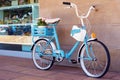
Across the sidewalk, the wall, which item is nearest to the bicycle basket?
the wall

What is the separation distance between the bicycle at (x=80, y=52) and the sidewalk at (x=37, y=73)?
15 cm

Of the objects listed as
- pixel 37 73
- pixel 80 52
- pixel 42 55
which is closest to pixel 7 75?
pixel 37 73

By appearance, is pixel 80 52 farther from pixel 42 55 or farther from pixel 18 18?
pixel 18 18

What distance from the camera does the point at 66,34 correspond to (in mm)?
4980

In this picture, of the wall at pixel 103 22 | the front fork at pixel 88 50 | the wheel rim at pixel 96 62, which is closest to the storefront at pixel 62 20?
the wall at pixel 103 22

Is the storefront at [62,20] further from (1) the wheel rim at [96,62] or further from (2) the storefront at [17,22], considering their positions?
(1) the wheel rim at [96,62]

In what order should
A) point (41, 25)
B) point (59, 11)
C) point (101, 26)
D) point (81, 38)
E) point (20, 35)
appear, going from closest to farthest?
1. point (81, 38)
2. point (101, 26)
3. point (41, 25)
4. point (59, 11)
5. point (20, 35)

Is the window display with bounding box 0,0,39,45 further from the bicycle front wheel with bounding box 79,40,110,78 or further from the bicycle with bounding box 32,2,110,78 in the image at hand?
the bicycle front wheel with bounding box 79,40,110,78

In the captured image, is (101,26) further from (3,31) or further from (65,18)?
(3,31)

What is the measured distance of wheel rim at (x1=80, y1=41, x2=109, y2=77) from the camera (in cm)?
411

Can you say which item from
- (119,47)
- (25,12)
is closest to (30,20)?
(25,12)

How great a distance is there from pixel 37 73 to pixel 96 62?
1.07 m

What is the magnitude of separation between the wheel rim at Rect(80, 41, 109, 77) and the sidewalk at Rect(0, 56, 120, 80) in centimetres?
12

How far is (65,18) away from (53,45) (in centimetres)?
70
